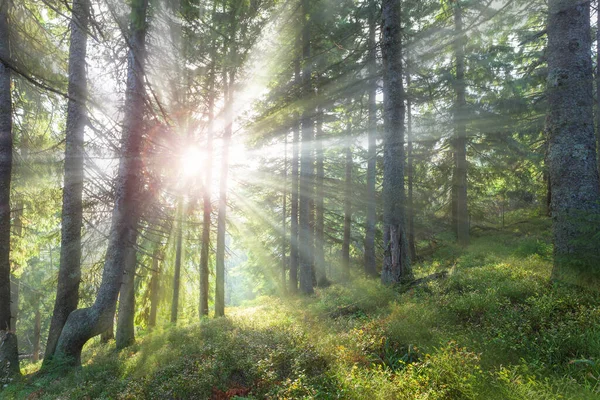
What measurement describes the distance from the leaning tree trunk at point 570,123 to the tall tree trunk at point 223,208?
10248 millimetres

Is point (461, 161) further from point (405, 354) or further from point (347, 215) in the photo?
point (405, 354)

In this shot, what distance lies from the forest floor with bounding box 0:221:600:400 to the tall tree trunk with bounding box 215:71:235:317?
3604 mm

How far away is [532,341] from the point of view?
388cm

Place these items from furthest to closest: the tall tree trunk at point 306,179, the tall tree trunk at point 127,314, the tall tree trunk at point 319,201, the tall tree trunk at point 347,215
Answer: the tall tree trunk at point 347,215 < the tall tree trunk at point 319,201 < the tall tree trunk at point 306,179 < the tall tree trunk at point 127,314

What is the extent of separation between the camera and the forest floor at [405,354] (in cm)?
327

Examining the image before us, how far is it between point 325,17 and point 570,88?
1066cm

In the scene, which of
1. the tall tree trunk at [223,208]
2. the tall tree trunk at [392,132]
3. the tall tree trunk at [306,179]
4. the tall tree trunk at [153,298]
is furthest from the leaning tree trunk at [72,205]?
the tall tree trunk at [392,132]

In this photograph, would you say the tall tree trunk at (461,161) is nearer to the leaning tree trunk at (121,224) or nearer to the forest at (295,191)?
the forest at (295,191)

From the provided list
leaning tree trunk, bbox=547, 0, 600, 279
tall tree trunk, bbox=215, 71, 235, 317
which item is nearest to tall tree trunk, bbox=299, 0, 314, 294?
tall tree trunk, bbox=215, 71, 235, 317

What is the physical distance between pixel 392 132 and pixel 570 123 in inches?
155

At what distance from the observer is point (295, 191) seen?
14664 millimetres

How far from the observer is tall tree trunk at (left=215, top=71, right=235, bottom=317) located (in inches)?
467

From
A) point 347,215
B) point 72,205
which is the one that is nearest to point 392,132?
point 347,215

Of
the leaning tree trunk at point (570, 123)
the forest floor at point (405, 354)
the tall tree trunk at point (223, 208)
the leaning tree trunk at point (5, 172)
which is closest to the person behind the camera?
Result: the forest floor at point (405, 354)
